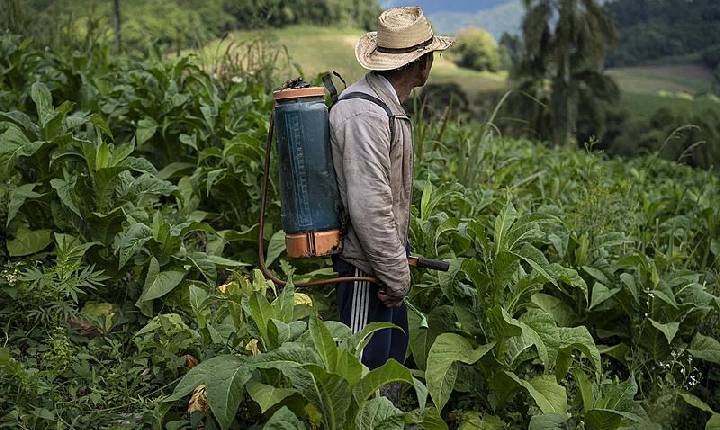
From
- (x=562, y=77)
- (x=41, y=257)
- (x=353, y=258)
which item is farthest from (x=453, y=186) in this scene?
(x=562, y=77)

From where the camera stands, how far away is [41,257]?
479 centimetres

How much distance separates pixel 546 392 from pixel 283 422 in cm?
172

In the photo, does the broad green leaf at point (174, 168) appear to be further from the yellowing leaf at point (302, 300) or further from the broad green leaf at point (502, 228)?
the broad green leaf at point (502, 228)

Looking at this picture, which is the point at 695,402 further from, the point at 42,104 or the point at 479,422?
the point at 42,104

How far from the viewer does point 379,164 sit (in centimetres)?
350

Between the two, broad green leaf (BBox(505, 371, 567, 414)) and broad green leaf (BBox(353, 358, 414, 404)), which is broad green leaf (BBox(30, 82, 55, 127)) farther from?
broad green leaf (BBox(505, 371, 567, 414))

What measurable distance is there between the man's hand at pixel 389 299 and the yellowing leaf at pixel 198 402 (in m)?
0.90

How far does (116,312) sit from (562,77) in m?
38.7

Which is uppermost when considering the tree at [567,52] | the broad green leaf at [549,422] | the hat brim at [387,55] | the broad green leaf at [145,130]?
the hat brim at [387,55]

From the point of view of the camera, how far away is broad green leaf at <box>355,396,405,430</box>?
293cm

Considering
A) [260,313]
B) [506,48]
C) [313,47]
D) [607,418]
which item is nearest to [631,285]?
[607,418]

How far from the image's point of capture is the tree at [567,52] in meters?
40.3

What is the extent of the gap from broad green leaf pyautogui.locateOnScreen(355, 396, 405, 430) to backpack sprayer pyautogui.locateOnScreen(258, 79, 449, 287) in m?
0.83

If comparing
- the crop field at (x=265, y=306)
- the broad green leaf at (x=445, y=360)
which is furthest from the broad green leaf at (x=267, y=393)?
the broad green leaf at (x=445, y=360)
